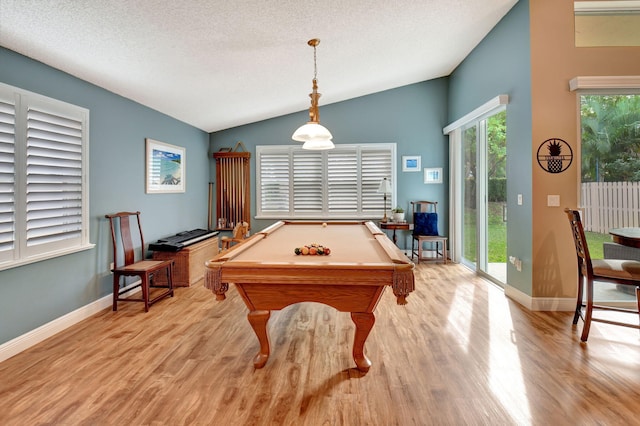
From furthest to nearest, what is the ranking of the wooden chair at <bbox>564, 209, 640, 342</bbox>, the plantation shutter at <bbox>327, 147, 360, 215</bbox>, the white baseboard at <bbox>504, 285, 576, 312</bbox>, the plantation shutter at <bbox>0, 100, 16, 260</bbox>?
1. the plantation shutter at <bbox>327, 147, 360, 215</bbox>
2. the white baseboard at <bbox>504, 285, 576, 312</bbox>
3. the wooden chair at <bbox>564, 209, 640, 342</bbox>
4. the plantation shutter at <bbox>0, 100, 16, 260</bbox>

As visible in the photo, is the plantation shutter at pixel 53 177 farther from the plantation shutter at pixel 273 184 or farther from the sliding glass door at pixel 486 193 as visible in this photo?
the sliding glass door at pixel 486 193

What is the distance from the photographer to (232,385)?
2.19 metres

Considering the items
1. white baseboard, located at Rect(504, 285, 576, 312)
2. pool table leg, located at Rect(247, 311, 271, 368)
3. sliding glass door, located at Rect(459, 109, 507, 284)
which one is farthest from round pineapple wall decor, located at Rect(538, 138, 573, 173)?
pool table leg, located at Rect(247, 311, 271, 368)

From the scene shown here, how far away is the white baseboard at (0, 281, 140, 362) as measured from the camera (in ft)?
8.58

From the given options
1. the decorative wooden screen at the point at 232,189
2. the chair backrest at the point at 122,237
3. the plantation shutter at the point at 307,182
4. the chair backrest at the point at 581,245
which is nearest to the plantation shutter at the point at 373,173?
the plantation shutter at the point at 307,182

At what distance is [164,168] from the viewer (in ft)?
16.3

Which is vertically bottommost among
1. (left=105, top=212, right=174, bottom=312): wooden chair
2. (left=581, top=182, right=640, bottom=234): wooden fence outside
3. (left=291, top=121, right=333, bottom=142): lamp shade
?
(left=105, top=212, right=174, bottom=312): wooden chair

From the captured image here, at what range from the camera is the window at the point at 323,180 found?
20.9 ft

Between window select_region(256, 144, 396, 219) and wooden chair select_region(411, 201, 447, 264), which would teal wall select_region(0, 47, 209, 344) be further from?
wooden chair select_region(411, 201, 447, 264)

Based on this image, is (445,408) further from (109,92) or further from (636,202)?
(109,92)

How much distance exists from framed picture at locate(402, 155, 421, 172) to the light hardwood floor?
11.0ft

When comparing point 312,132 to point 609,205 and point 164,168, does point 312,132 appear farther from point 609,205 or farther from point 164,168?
point 609,205

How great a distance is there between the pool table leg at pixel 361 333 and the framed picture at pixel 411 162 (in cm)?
452

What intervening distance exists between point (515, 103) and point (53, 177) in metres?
4.89
